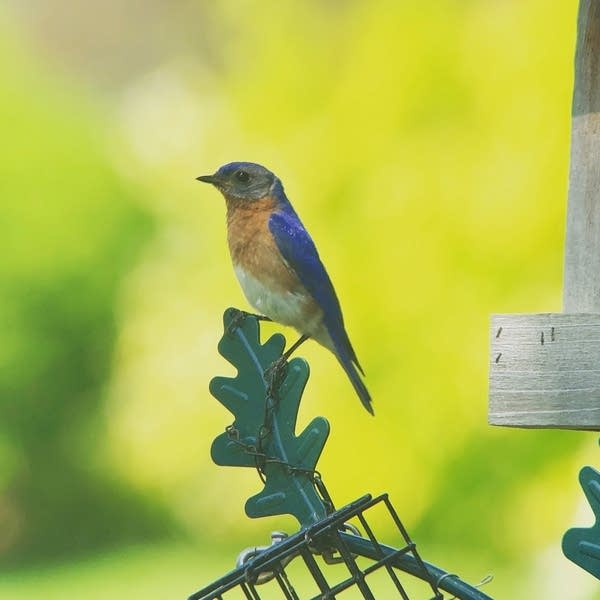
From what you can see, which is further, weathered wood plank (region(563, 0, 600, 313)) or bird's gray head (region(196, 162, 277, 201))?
bird's gray head (region(196, 162, 277, 201))

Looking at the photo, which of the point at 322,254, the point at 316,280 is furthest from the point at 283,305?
the point at 322,254

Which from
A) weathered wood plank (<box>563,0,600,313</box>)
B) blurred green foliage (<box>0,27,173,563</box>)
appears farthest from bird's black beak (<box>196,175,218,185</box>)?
blurred green foliage (<box>0,27,173,563</box>)

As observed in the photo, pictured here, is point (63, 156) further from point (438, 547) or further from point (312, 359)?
point (438, 547)

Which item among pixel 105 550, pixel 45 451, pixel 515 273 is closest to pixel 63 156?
pixel 45 451

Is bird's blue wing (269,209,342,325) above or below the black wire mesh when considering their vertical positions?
above

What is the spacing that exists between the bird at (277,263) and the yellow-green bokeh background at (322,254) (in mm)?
1554

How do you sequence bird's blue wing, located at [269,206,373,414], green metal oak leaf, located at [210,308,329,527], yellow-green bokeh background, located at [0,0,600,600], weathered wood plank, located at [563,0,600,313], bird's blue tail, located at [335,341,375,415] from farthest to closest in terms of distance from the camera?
yellow-green bokeh background, located at [0,0,600,600] < bird's blue wing, located at [269,206,373,414] < bird's blue tail, located at [335,341,375,415] < weathered wood plank, located at [563,0,600,313] < green metal oak leaf, located at [210,308,329,527]

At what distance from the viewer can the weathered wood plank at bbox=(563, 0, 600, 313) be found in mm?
2568

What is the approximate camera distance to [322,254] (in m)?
5.07

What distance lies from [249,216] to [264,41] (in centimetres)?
234

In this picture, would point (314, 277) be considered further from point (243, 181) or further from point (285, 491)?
point (285, 491)

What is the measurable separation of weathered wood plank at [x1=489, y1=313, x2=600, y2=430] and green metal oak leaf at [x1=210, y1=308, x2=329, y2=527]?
407 millimetres

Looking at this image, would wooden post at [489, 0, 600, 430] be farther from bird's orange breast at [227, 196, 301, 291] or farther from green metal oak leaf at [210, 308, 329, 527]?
bird's orange breast at [227, 196, 301, 291]

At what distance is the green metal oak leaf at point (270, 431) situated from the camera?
2.16 m
